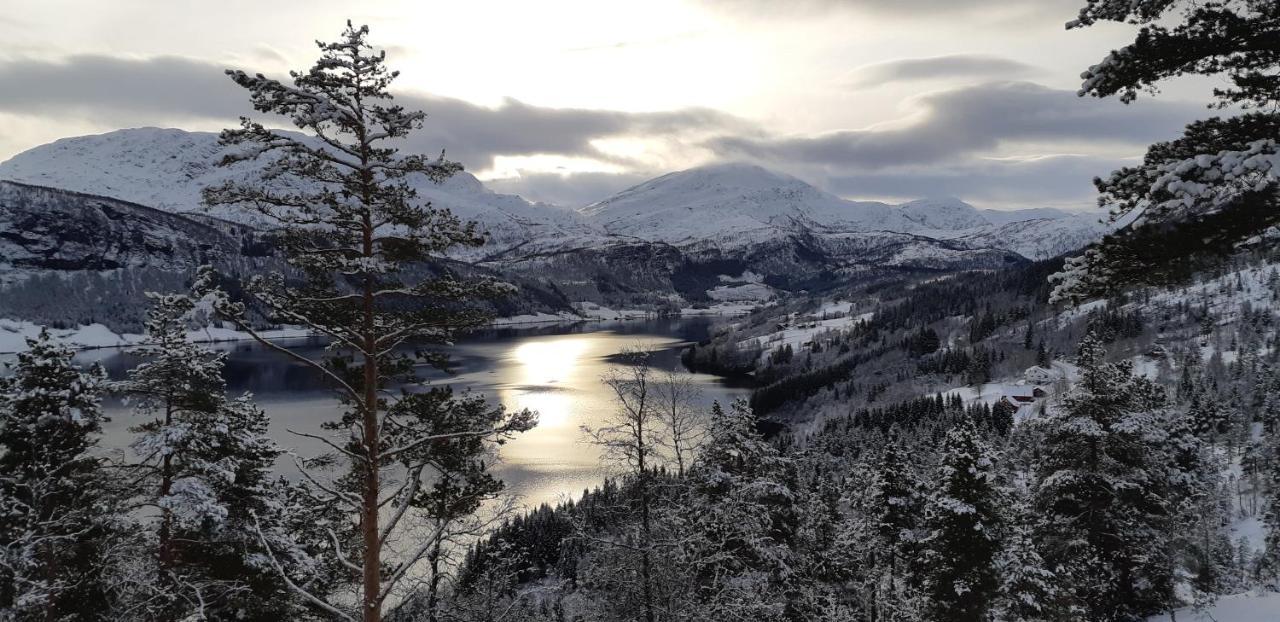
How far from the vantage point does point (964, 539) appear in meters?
22.1

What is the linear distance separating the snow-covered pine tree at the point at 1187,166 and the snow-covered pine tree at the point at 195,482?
15913 millimetres

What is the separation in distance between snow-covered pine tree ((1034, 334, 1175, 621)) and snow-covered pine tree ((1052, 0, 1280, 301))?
1490 cm

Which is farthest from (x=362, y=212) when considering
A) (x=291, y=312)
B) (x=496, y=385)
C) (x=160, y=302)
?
(x=496, y=385)

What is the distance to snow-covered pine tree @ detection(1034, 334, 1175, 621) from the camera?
20.0 metres

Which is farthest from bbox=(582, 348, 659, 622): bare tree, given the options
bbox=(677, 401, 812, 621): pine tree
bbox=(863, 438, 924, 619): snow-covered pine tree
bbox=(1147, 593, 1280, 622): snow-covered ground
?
bbox=(863, 438, 924, 619): snow-covered pine tree

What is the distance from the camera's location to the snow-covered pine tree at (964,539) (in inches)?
866

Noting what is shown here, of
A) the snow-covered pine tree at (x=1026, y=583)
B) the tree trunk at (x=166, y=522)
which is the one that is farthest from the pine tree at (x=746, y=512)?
the tree trunk at (x=166, y=522)

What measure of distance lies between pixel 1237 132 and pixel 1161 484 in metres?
18.2

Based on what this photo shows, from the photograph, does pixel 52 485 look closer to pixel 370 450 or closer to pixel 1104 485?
pixel 370 450

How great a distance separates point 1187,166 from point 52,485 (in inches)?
858

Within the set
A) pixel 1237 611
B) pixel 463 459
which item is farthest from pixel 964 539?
pixel 463 459

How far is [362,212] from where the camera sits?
9469 mm

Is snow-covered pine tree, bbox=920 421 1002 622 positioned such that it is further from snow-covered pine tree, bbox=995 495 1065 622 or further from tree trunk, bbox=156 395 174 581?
tree trunk, bbox=156 395 174 581

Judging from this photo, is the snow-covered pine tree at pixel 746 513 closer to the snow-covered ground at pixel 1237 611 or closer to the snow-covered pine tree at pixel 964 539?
the snow-covered pine tree at pixel 964 539
